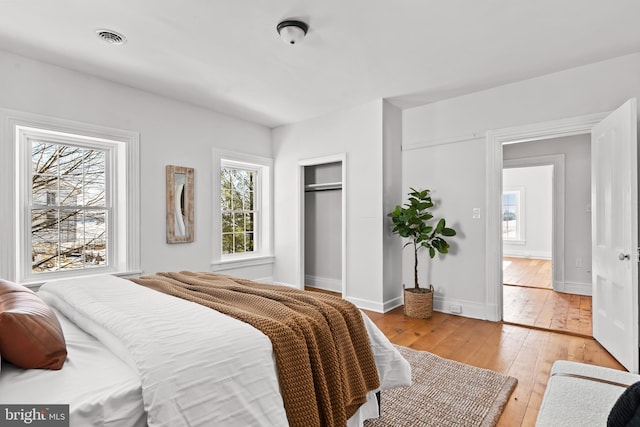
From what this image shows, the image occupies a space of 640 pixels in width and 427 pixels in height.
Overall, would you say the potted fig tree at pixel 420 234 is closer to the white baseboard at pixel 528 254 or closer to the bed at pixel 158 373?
the bed at pixel 158 373

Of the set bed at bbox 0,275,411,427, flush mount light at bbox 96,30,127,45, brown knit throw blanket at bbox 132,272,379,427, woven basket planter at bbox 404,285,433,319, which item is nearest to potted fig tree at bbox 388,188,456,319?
woven basket planter at bbox 404,285,433,319

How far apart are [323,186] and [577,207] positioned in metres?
3.69

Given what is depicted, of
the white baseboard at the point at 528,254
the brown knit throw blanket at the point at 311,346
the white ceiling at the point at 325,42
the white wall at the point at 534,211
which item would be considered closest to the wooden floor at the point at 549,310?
the white ceiling at the point at 325,42

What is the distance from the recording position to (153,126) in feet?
12.6

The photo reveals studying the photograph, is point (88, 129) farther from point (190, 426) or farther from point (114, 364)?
point (190, 426)

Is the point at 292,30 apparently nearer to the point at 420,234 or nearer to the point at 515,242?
the point at 420,234

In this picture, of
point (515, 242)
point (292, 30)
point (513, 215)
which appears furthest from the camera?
point (513, 215)

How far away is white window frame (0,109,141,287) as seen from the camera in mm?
2887

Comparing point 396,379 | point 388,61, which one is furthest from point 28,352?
point 388,61

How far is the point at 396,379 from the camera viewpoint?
5.85 feet

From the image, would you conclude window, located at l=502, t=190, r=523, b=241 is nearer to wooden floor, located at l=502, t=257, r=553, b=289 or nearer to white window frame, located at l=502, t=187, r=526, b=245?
white window frame, located at l=502, t=187, r=526, b=245

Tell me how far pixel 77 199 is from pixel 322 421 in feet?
10.9

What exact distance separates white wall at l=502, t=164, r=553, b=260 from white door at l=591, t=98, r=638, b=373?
20.2 ft

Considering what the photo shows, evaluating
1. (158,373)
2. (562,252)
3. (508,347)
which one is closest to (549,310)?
(562,252)
